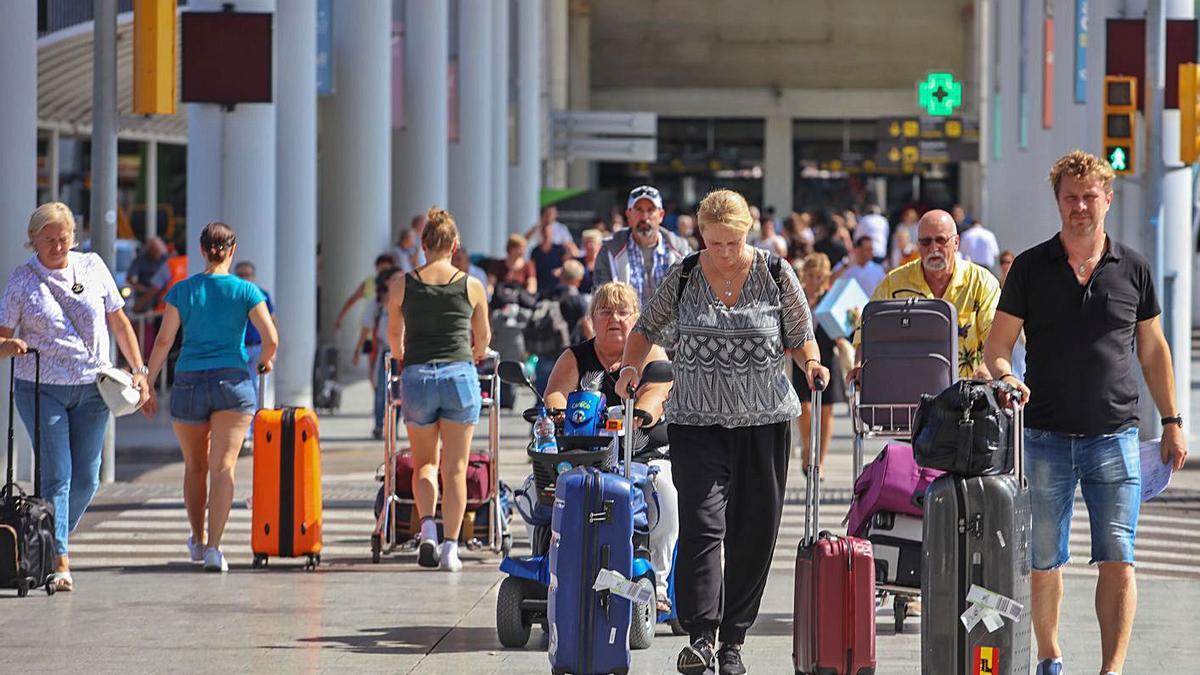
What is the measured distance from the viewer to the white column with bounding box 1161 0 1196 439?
17781mm

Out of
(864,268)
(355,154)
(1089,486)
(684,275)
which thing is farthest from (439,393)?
(355,154)

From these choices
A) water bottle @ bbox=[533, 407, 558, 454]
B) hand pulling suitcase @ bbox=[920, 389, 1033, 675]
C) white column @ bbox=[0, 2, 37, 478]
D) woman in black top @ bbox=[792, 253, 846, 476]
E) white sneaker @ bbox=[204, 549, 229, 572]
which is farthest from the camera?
woman in black top @ bbox=[792, 253, 846, 476]

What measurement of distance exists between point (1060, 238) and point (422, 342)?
4212 mm

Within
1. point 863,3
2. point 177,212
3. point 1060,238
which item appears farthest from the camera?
point 863,3

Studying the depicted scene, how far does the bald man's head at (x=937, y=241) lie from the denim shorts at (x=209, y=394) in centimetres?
347

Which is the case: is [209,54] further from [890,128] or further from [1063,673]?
[890,128]

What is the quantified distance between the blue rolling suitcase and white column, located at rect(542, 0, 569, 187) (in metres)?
48.5

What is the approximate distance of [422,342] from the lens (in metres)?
11.2

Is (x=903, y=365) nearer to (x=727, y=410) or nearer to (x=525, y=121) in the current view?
(x=727, y=410)

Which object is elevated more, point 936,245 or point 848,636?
point 936,245

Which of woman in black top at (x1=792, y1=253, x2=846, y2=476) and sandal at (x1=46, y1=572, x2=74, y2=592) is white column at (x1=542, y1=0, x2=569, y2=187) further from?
sandal at (x1=46, y1=572, x2=74, y2=592)

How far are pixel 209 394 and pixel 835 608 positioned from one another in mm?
4386

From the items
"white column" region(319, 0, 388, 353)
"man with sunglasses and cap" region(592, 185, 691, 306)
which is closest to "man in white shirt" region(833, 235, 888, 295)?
"man with sunglasses and cap" region(592, 185, 691, 306)

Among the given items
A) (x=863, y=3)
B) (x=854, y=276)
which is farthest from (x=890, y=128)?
(x=854, y=276)
